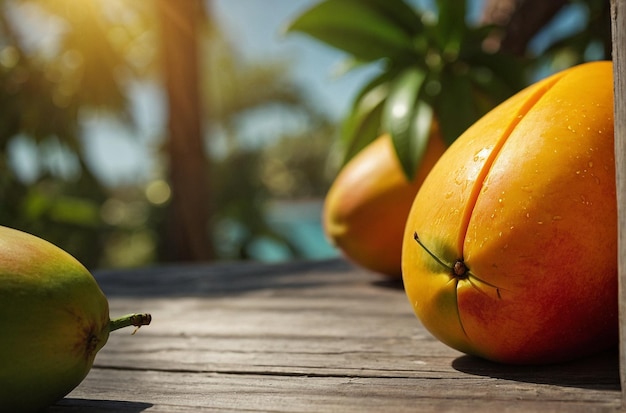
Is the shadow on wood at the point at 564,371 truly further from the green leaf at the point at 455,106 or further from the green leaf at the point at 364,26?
the green leaf at the point at 364,26

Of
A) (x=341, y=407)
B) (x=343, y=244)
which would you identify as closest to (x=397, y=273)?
(x=343, y=244)

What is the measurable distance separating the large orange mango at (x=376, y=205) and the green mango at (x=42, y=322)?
1.05 metres

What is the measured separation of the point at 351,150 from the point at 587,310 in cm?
139

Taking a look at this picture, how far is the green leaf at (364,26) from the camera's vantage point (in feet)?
6.98

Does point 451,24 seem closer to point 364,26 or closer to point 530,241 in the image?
point 364,26

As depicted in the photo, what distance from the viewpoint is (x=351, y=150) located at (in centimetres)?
233

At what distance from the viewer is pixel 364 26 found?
214 centimetres

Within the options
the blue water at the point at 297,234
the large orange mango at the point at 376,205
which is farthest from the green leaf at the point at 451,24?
the blue water at the point at 297,234

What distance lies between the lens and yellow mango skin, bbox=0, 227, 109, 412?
82cm

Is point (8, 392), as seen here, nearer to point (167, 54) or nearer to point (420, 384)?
point (420, 384)

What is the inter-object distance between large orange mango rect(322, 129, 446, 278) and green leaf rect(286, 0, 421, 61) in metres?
0.33

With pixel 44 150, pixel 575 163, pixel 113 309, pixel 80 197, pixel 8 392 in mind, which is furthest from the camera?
pixel 80 197

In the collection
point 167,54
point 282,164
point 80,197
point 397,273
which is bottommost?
point 282,164

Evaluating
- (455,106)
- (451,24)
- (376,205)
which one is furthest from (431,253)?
(451,24)
